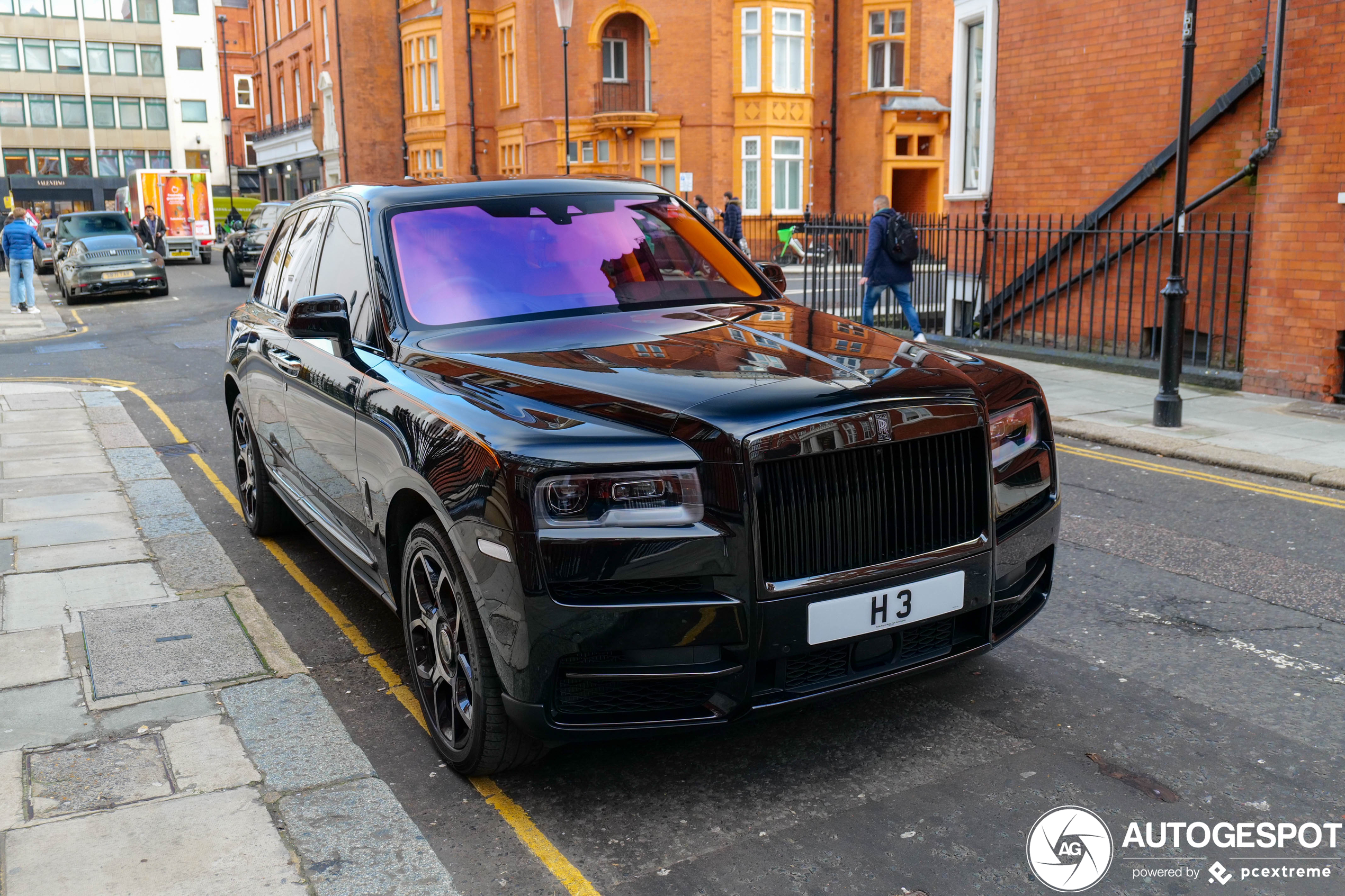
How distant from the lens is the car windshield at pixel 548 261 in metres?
4.45

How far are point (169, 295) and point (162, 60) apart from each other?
57740 millimetres

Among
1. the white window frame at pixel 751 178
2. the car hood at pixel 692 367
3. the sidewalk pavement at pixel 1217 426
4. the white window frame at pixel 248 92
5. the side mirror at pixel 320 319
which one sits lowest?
the sidewalk pavement at pixel 1217 426

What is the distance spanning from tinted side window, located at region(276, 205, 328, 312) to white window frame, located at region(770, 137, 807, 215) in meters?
32.9

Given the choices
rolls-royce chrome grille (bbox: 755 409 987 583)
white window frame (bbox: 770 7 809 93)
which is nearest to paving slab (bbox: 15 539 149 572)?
rolls-royce chrome grille (bbox: 755 409 987 583)

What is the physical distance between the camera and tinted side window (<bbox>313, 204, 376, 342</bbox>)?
453 centimetres

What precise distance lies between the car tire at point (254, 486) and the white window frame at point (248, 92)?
89.0 m

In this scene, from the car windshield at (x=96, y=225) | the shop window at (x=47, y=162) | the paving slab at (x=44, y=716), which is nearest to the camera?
the paving slab at (x=44, y=716)

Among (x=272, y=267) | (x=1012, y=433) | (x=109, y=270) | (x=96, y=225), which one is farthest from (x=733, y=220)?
(x=1012, y=433)

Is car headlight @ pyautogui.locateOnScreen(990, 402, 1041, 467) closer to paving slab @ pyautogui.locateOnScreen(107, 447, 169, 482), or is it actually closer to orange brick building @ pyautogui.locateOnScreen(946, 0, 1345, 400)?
paving slab @ pyautogui.locateOnScreen(107, 447, 169, 482)

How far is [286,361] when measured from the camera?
533 cm

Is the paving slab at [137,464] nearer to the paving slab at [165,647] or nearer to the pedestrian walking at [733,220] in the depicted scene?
the paving slab at [165,647]

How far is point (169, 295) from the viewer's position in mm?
26375

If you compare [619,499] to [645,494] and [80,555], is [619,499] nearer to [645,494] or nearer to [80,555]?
[645,494]

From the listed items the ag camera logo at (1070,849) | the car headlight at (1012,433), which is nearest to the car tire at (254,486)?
the car headlight at (1012,433)
